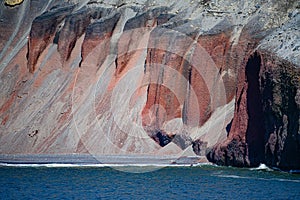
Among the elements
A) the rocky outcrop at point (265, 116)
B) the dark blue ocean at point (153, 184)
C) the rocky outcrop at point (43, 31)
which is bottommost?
the dark blue ocean at point (153, 184)

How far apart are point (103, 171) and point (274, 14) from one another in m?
19.6

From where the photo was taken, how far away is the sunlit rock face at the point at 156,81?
53194mm

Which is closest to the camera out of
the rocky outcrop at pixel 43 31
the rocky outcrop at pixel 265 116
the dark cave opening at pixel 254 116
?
the rocky outcrop at pixel 265 116

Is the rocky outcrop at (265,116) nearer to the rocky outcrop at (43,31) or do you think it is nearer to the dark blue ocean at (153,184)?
the dark blue ocean at (153,184)

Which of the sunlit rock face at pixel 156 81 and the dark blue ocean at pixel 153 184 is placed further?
the sunlit rock face at pixel 156 81

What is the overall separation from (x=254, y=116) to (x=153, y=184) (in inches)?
416

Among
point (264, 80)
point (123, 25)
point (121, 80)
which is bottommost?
point (264, 80)

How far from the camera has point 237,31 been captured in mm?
69438

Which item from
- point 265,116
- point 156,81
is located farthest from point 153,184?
point 156,81

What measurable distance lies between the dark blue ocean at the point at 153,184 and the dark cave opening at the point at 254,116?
5.11ft

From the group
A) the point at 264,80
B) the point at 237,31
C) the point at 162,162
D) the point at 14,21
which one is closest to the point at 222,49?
the point at 237,31

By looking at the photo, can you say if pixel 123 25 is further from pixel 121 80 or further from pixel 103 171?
pixel 103 171

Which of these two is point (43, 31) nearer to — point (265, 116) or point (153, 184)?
point (265, 116)

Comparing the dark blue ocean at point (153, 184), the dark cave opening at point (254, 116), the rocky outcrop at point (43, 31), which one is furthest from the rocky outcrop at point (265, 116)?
the rocky outcrop at point (43, 31)
